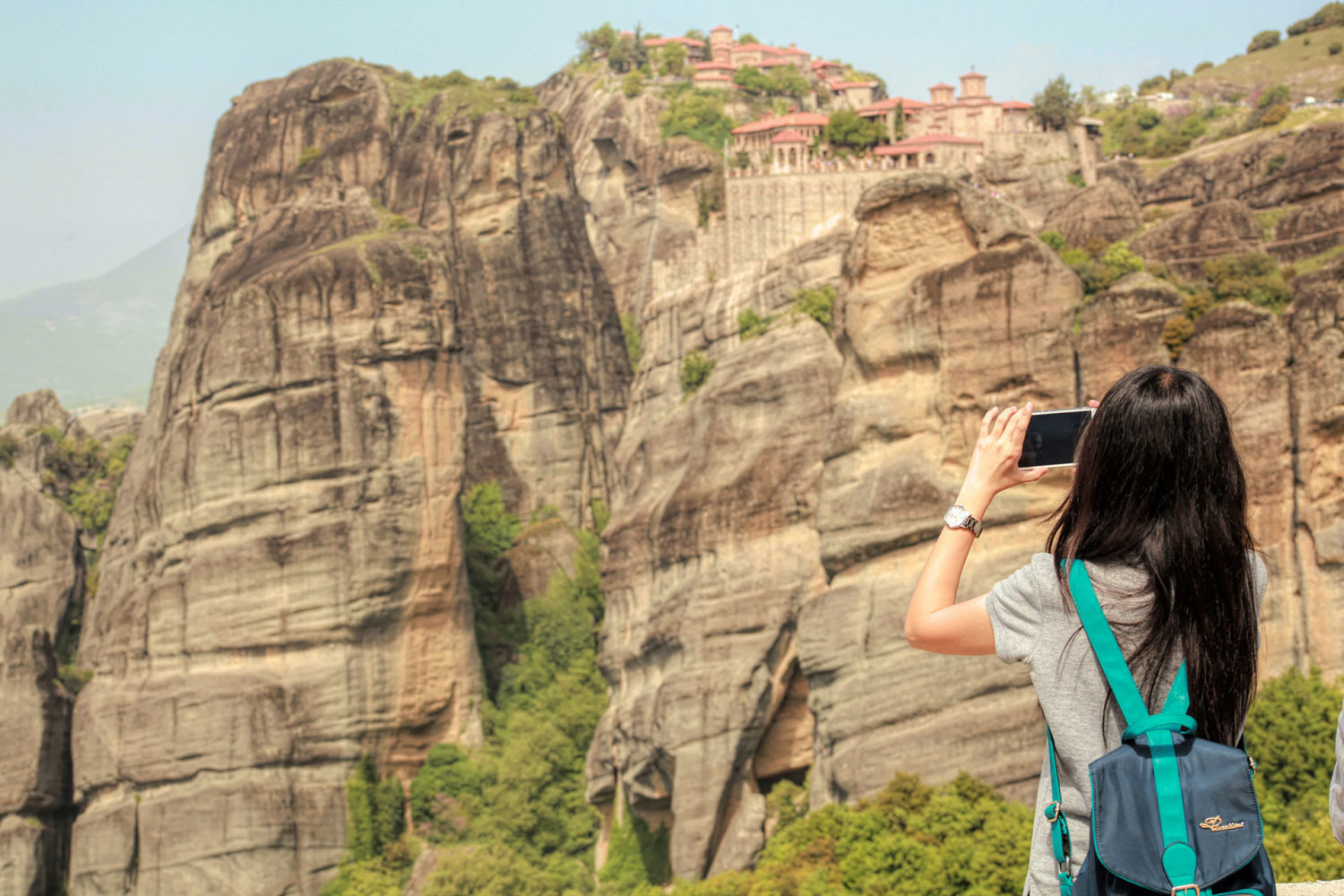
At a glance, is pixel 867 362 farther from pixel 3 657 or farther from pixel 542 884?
pixel 3 657

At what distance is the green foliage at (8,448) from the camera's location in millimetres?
54562

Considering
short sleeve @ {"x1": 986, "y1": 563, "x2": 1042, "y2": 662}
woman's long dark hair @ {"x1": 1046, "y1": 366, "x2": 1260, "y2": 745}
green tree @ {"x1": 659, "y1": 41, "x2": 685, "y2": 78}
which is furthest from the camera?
green tree @ {"x1": 659, "y1": 41, "x2": 685, "y2": 78}

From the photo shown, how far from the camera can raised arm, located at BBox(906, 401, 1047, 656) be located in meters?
4.14

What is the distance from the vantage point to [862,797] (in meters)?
28.8

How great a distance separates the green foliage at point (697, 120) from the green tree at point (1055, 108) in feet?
48.6

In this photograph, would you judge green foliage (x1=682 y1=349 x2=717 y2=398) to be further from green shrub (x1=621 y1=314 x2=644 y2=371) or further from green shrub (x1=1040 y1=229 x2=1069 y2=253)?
green shrub (x1=621 y1=314 x2=644 y2=371)

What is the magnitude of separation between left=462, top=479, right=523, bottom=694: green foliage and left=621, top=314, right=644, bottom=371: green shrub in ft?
33.4

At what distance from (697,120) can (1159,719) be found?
2796 inches

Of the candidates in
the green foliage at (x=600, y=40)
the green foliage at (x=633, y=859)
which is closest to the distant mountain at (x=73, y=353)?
the green foliage at (x=600, y=40)

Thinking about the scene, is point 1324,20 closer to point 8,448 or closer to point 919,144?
point 919,144

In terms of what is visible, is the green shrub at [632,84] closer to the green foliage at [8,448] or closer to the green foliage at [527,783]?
the green foliage at [8,448]

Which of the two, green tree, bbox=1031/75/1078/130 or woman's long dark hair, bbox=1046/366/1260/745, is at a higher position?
green tree, bbox=1031/75/1078/130

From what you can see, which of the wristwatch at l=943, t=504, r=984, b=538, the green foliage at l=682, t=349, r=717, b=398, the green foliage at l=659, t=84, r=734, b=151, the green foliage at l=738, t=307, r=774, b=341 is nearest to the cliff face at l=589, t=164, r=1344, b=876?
the green foliage at l=738, t=307, r=774, b=341

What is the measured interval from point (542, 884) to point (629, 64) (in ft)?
195
